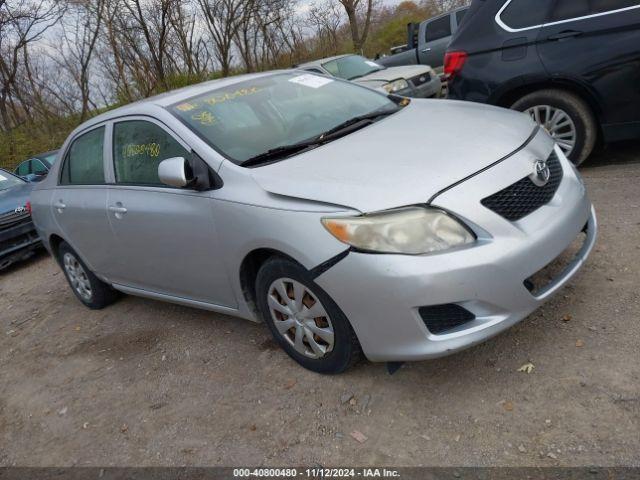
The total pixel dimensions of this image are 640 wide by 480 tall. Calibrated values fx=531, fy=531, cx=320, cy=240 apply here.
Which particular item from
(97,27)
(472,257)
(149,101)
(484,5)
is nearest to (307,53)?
(97,27)

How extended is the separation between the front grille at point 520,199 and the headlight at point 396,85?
613 centimetres

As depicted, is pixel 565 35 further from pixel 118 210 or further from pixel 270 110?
A: pixel 118 210

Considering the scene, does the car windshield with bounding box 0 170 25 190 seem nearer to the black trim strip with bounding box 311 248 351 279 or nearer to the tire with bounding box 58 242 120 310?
the tire with bounding box 58 242 120 310

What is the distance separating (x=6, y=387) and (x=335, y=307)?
9.10ft

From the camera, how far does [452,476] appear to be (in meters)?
2.14

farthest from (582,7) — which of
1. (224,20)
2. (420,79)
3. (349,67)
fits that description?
(224,20)

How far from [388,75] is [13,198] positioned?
245 inches

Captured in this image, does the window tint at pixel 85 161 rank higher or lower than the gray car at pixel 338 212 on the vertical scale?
higher

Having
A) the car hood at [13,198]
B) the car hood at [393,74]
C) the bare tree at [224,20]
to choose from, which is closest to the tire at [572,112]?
the car hood at [393,74]

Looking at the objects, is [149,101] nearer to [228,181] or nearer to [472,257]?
[228,181]

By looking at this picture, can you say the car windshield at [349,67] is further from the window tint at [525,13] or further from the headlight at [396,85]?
the window tint at [525,13]

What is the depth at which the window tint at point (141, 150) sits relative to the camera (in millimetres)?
3301

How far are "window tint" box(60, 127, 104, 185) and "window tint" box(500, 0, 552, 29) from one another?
3663 millimetres

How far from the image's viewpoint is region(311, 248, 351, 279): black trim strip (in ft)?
7.81
